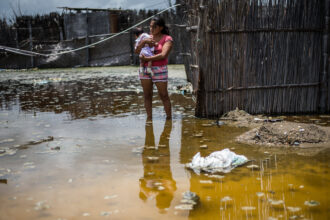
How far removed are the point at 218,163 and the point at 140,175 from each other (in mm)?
762

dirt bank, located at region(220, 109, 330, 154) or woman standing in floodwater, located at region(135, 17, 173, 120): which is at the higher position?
woman standing in floodwater, located at region(135, 17, 173, 120)

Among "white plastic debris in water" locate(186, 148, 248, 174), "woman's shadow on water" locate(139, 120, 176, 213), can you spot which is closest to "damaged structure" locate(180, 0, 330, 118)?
"woman's shadow on water" locate(139, 120, 176, 213)

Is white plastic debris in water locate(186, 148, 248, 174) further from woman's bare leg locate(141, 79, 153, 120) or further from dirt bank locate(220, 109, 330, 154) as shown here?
woman's bare leg locate(141, 79, 153, 120)

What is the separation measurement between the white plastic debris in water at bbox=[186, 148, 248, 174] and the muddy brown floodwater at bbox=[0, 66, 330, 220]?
0.09 metres

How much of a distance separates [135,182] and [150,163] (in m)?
0.51

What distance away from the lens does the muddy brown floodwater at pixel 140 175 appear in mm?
2400

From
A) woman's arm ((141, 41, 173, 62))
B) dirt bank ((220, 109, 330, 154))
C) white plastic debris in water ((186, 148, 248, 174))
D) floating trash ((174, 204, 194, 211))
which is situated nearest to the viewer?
floating trash ((174, 204, 194, 211))

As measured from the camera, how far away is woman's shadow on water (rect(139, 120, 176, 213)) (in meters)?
2.61

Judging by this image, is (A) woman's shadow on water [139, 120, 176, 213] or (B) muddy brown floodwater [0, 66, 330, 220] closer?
(B) muddy brown floodwater [0, 66, 330, 220]

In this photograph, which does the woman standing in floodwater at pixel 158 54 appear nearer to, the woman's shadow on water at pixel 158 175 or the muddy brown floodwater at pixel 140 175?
the muddy brown floodwater at pixel 140 175

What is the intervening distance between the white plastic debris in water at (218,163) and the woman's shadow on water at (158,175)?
270 millimetres

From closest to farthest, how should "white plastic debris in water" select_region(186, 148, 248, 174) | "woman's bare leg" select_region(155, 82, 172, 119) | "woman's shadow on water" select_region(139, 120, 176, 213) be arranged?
1. "woman's shadow on water" select_region(139, 120, 176, 213)
2. "white plastic debris in water" select_region(186, 148, 248, 174)
3. "woman's bare leg" select_region(155, 82, 172, 119)

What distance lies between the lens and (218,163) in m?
3.18

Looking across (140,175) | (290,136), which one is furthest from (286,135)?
(140,175)
